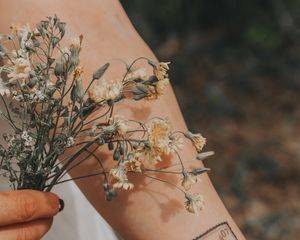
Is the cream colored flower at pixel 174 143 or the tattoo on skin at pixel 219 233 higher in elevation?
the cream colored flower at pixel 174 143

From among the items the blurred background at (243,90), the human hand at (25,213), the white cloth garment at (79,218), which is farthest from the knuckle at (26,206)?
the blurred background at (243,90)

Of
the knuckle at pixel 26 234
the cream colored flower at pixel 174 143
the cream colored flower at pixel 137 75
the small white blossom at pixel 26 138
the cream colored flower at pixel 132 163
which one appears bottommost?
the knuckle at pixel 26 234

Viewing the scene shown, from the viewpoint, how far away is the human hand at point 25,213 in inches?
26.6

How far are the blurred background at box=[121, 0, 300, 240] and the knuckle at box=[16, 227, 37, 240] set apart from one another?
1936mm

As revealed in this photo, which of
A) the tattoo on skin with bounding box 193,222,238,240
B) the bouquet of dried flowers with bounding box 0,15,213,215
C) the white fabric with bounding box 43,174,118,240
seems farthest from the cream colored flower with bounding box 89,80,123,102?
the white fabric with bounding box 43,174,118,240

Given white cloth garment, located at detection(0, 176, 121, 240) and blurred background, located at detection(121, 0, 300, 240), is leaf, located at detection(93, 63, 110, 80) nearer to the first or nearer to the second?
white cloth garment, located at detection(0, 176, 121, 240)

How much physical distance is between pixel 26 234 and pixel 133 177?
229 mm

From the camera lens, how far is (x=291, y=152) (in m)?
2.75

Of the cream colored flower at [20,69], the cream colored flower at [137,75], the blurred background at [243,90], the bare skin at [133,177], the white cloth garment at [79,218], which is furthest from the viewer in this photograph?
the blurred background at [243,90]

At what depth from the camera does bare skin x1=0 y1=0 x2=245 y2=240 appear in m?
0.92

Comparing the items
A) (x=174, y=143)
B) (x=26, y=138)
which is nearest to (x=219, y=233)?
(x=174, y=143)

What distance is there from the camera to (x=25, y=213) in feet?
2.26

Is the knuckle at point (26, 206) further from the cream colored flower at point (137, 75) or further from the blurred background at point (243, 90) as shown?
the blurred background at point (243, 90)

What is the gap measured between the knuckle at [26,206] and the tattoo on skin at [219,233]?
32 cm
